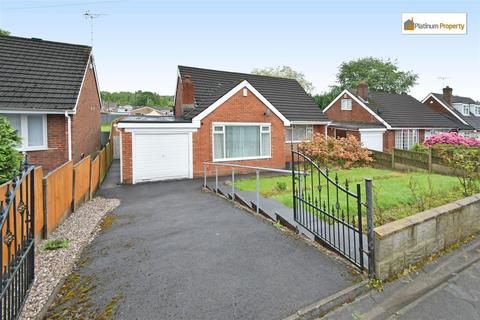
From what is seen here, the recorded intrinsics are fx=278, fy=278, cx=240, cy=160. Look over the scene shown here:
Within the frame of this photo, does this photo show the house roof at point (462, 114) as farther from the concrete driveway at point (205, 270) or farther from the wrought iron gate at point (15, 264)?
the wrought iron gate at point (15, 264)

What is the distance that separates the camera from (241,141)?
14.0 metres

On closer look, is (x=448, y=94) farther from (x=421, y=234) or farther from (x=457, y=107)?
(x=421, y=234)

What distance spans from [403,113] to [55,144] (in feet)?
91.3

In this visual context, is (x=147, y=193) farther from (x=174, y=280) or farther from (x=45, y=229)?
(x=174, y=280)

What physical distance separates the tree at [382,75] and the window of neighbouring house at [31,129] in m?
50.1

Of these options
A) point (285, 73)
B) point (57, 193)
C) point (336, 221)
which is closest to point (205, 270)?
point (336, 221)

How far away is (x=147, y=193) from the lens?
10.0m

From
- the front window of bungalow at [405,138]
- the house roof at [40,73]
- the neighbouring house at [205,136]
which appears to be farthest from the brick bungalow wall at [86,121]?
the front window of bungalow at [405,138]

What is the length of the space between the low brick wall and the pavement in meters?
0.21

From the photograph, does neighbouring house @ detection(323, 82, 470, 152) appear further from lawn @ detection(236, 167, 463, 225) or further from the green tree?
the green tree

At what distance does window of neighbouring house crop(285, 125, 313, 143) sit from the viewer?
1762 cm

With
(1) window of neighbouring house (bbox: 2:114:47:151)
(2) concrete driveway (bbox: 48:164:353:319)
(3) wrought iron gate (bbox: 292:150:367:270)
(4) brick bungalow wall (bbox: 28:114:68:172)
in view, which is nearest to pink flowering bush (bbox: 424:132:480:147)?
(3) wrought iron gate (bbox: 292:150:367:270)

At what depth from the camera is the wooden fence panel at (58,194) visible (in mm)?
5641

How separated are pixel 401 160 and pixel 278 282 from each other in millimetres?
15194
